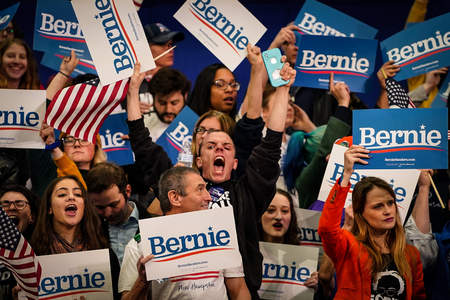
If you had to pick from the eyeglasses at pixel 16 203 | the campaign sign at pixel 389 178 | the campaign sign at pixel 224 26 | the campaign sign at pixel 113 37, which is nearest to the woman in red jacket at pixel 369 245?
the campaign sign at pixel 389 178

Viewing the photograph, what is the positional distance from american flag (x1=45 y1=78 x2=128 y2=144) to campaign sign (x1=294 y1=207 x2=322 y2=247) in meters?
1.40

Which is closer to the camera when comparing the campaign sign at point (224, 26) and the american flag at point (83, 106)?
the american flag at point (83, 106)

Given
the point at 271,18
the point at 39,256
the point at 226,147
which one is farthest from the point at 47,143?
the point at 271,18

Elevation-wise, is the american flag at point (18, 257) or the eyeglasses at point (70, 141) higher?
the eyeglasses at point (70, 141)

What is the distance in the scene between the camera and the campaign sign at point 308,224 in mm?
4590

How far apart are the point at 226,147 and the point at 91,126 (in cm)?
91

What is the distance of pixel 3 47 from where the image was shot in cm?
499

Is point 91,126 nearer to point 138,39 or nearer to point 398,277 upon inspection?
point 138,39

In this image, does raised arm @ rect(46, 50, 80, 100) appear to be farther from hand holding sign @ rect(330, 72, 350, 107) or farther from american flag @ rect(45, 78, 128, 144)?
hand holding sign @ rect(330, 72, 350, 107)

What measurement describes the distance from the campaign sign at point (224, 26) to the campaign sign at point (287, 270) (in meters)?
1.25

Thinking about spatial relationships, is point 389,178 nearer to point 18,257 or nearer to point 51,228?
point 51,228

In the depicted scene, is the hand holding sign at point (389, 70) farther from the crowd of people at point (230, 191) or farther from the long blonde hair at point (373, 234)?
the long blonde hair at point (373, 234)

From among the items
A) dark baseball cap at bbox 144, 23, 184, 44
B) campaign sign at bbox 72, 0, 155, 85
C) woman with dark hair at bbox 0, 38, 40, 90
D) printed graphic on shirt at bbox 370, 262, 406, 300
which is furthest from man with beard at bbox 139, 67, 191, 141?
printed graphic on shirt at bbox 370, 262, 406, 300

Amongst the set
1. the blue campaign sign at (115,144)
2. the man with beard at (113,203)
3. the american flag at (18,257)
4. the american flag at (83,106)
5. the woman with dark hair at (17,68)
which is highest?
the woman with dark hair at (17,68)
